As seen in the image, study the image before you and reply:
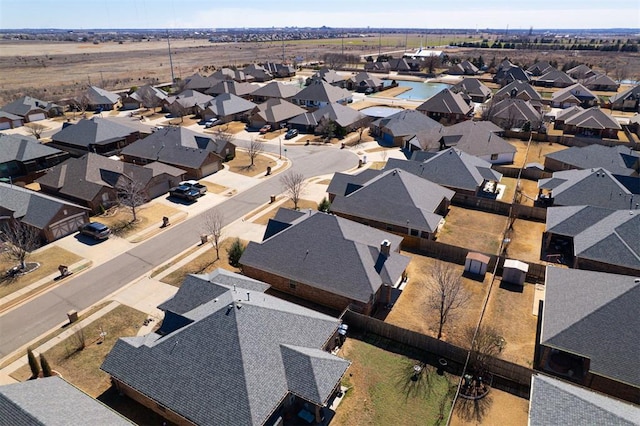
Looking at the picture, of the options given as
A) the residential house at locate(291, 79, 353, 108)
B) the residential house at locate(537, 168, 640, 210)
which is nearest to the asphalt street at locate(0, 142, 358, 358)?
the residential house at locate(537, 168, 640, 210)

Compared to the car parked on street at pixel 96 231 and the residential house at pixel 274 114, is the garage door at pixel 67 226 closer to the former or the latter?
the car parked on street at pixel 96 231

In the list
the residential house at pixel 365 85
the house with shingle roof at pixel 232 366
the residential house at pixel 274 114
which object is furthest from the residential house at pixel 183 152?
the residential house at pixel 365 85

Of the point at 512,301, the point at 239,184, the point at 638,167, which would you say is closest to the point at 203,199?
the point at 239,184

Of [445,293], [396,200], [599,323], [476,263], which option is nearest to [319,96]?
[396,200]

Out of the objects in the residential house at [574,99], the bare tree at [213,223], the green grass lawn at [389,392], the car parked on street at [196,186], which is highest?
the residential house at [574,99]

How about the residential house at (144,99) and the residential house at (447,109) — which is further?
the residential house at (144,99)

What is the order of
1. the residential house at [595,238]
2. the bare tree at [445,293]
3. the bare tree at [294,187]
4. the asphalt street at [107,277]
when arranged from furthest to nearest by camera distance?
the bare tree at [294,187], the residential house at [595,238], the asphalt street at [107,277], the bare tree at [445,293]

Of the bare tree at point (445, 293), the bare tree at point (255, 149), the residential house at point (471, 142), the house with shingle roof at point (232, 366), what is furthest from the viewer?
the bare tree at point (255, 149)

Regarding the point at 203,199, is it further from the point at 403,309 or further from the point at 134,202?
the point at 403,309
